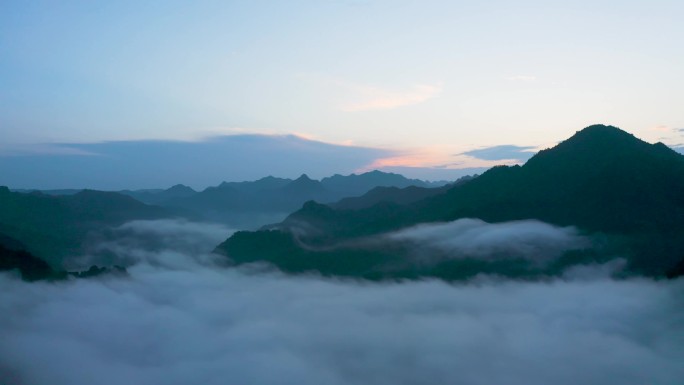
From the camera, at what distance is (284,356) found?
150 meters

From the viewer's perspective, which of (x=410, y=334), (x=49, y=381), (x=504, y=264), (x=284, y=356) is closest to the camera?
(x=49, y=381)

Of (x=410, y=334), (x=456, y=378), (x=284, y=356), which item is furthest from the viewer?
(x=410, y=334)

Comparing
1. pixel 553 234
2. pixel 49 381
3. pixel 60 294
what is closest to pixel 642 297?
pixel 553 234

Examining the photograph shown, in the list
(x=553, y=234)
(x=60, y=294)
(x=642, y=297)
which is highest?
(x=553, y=234)

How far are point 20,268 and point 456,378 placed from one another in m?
150

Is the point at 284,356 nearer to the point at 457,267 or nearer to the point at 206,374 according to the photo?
the point at 206,374

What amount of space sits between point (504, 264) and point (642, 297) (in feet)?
161

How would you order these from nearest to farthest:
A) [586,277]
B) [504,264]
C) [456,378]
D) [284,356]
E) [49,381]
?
[456,378] → [49,381] → [284,356] → [586,277] → [504,264]

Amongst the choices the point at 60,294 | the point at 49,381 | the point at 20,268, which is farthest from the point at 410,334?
the point at 20,268

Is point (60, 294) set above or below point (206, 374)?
above

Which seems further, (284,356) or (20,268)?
(20,268)

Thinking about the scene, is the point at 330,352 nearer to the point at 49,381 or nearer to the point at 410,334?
the point at 410,334

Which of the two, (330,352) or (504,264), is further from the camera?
(504,264)

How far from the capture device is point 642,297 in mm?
148500
